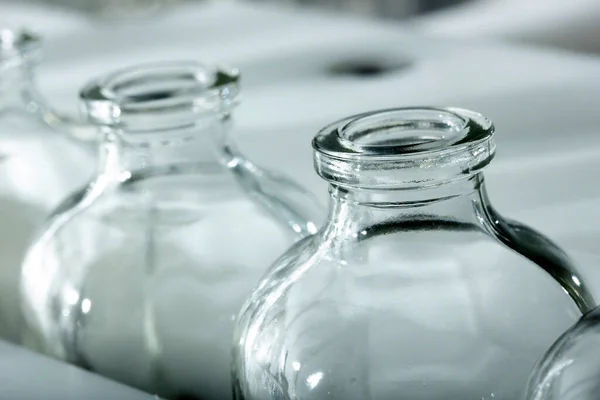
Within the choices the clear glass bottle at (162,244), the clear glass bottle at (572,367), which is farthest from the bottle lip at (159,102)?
the clear glass bottle at (572,367)

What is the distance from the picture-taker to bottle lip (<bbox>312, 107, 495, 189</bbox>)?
0.19 metres

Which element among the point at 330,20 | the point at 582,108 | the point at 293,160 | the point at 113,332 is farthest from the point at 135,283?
the point at 330,20

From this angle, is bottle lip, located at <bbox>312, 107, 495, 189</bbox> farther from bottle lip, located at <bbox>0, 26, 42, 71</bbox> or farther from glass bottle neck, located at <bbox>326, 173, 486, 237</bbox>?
bottle lip, located at <bbox>0, 26, 42, 71</bbox>

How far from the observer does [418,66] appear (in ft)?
1.82

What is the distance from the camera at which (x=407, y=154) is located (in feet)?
0.63

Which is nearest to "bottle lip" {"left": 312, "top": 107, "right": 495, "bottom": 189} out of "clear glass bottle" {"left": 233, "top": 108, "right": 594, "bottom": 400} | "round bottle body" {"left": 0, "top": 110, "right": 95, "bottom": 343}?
"clear glass bottle" {"left": 233, "top": 108, "right": 594, "bottom": 400}

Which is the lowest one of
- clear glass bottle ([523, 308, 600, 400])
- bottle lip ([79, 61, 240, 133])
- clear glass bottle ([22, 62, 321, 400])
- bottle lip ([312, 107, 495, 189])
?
clear glass bottle ([22, 62, 321, 400])

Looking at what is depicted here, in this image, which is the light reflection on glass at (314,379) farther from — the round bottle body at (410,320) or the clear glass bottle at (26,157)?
the clear glass bottle at (26,157)

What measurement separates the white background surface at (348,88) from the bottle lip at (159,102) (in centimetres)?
7

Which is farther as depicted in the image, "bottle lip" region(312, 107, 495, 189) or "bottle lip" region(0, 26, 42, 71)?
"bottle lip" region(0, 26, 42, 71)

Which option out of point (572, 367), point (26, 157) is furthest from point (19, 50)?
point (572, 367)

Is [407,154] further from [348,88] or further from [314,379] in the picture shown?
[348,88]

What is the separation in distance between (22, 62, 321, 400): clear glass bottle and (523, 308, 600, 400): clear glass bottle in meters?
0.10

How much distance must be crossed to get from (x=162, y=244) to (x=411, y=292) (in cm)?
9
